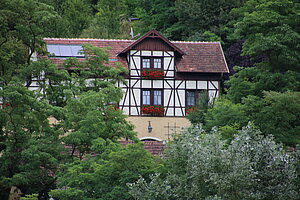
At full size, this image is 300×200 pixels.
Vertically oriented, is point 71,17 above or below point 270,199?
above

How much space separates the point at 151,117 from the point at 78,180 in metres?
17.2

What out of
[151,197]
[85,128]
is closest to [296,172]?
[151,197]

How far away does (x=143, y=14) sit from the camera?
51.2m

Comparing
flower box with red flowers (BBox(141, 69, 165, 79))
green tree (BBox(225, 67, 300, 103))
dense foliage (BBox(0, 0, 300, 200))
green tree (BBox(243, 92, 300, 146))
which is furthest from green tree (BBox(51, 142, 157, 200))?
flower box with red flowers (BBox(141, 69, 165, 79))

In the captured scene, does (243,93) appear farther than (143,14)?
No

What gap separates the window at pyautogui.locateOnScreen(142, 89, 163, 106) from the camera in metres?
37.8

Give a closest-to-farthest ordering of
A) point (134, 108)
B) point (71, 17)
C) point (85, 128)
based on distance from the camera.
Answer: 1. point (85, 128)
2. point (134, 108)
3. point (71, 17)

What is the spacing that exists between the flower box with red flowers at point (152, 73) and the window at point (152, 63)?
0.32 metres

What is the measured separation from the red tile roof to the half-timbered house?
53mm

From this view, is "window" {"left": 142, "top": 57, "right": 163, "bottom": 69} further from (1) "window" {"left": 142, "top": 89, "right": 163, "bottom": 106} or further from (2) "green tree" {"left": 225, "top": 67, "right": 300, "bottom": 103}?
(2) "green tree" {"left": 225, "top": 67, "right": 300, "bottom": 103}

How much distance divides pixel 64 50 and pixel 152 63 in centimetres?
469

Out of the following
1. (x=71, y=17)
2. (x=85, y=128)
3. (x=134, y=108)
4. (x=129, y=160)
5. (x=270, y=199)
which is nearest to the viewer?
(x=270, y=199)

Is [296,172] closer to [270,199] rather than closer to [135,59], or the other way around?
[270,199]

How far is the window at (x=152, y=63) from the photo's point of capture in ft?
125
